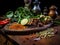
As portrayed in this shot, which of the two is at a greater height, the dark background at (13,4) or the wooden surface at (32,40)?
the dark background at (13,4)

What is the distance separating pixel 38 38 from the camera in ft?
5.21

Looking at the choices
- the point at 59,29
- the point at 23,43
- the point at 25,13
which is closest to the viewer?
the point at 23,43

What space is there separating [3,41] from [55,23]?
714 mm

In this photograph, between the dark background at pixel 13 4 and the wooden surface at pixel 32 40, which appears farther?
the dark background at pixel 13 4

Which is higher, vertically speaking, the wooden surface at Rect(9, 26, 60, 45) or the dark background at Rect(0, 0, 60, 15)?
the dark background at Rect(0, 0, 60, 15)

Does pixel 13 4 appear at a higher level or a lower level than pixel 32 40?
higher

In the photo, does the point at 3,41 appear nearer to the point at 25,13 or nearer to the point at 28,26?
the point at 28,26

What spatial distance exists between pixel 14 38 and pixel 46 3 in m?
1.27

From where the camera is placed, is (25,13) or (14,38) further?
(25,13)

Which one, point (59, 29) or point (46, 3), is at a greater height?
point (46, 3)

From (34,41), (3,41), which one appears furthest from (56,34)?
(3,41)

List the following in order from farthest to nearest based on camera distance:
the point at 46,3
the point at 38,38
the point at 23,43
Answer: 1. the point at 46,3
2. the point at 38,38
3. the point at 23,43

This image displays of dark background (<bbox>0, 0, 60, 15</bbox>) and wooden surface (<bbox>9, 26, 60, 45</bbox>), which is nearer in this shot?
wooden surface (<bbox>9, 26, 60, 45</bbox>)

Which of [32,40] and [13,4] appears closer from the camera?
[32,40]
